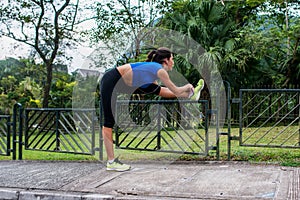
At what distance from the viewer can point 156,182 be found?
13.9 ft

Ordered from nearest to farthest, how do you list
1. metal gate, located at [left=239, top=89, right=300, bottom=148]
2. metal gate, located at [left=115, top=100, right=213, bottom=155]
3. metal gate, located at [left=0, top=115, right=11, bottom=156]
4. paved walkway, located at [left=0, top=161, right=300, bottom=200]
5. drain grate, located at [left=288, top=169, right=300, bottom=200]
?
drain grate, located at [left=288, top=169, right=300, bottom=200], paved walkway, located at [left=0, top=161, right=300, bottom=200], metal gate, located at [left=239, top=89, right=300, bottom=148], metal gate, located at [left=115, top=100, right=213, bottom=155], metal gate, located at [left=0, top=115, right=11, bottom=156]

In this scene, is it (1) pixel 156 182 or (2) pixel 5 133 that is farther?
(2) pixel 5 133

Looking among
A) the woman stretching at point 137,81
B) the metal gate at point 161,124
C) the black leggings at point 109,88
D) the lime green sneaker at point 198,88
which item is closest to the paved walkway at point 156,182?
the woman stretching at point 137,81

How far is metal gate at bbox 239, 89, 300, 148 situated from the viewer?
564 cm

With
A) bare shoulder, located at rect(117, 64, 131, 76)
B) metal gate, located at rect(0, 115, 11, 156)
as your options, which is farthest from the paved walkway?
bare shoulder, located at rect(117, 64, 131, 76)

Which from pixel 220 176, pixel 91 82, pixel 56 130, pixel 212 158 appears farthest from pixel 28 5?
pixel 220 176

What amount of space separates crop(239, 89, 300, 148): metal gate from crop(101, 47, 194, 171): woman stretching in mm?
1285

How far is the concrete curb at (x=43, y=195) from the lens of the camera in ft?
12.5

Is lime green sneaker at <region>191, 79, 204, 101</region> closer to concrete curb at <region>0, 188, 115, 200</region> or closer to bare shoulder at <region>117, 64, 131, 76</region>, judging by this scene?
bare shoulder at <region>117, 64, 131, 76</region>

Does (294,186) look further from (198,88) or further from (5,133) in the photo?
(5,133)

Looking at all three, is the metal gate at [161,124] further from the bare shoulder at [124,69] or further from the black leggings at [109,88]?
the bare shoulder at [124,69]

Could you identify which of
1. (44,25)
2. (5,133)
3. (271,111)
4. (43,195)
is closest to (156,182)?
(43,195)

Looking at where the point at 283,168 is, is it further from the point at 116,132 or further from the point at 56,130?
the point at 56,130

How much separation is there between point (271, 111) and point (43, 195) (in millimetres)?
5239
